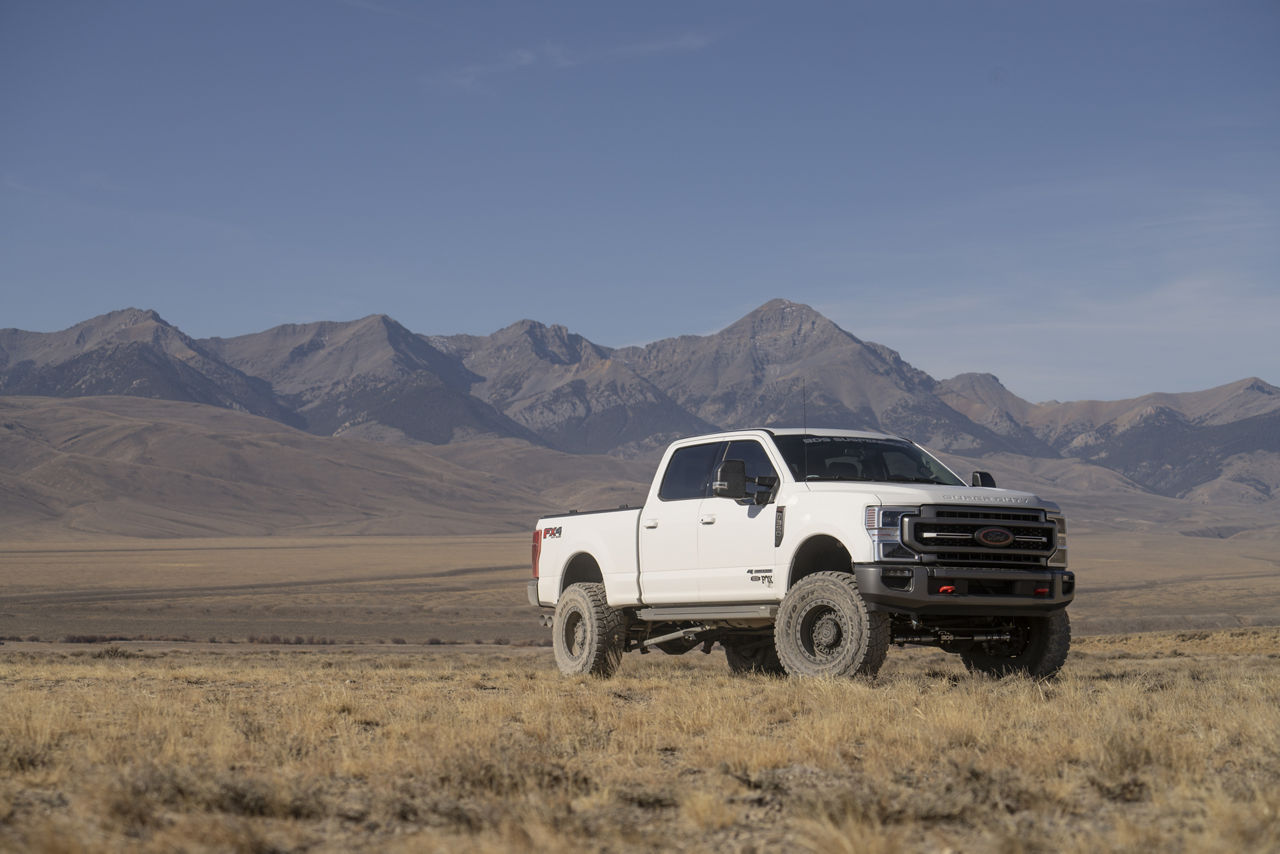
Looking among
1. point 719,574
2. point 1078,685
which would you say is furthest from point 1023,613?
point 719,574

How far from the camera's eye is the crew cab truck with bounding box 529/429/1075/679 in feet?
35.5

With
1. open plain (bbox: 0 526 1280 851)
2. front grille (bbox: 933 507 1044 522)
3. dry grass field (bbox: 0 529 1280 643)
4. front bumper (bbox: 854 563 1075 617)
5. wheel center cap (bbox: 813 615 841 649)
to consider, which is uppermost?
front grille (bbox: 933 507 1044 522)

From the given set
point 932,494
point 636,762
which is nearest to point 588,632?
point 932,494

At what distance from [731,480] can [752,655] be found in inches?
153

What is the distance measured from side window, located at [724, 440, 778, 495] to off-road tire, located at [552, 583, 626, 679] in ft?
7.68

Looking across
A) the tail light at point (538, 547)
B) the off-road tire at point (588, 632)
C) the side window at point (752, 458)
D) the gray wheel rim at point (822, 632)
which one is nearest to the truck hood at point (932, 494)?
the side window at point (752, 458)

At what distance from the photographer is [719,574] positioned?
12336 millimetres

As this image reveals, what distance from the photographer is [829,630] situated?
11227 millimetres

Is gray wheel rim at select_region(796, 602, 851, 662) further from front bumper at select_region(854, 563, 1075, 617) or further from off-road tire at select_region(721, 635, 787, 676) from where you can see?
off-road tire at select_region(721, 635, 787, 676)

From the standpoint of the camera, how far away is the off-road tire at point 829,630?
10.8m

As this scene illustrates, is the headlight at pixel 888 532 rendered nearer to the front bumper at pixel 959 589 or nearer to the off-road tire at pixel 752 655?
the front bumper at pixel 959 589


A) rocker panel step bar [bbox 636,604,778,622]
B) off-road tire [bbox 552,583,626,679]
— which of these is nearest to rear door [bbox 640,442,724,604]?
rocker panel step bar [bbox 636,604,778,622]

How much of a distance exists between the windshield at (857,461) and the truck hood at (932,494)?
509 mm

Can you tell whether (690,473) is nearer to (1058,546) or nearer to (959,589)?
(959,589)
